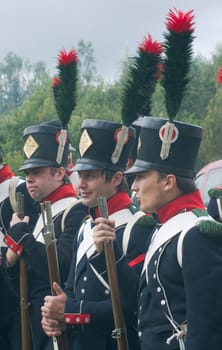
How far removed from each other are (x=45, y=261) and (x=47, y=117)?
5356 centimetres

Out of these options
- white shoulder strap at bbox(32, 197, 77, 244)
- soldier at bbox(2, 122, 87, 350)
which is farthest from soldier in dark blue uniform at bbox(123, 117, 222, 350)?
white shoulder strap at bbox(32, 197, 77, 244)

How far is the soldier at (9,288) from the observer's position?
24.4 ft

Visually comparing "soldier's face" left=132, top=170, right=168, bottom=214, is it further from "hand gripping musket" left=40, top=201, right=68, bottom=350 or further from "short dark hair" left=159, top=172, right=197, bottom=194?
"hand gripping musket" left=40, top=201, right=68, bottom=350

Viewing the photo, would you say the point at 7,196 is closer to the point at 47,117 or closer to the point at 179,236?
the point at 179,236

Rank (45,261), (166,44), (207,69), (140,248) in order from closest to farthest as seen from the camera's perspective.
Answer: (166,44) → (140,248) → (45,261) → (207,69)

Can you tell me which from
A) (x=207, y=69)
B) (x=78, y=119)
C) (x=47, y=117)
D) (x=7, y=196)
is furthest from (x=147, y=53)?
(x=47, y=117)

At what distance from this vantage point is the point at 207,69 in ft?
153

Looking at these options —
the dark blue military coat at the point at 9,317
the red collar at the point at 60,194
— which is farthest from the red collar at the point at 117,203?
the dark blue military coat at the point at 9,317

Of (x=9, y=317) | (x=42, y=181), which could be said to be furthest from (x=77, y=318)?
(x=9, y=317)

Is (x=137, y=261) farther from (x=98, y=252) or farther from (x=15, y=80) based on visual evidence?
(x=15, y=80)

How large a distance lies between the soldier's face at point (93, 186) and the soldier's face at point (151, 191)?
83 cm

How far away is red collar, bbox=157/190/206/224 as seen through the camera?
5.05 meters

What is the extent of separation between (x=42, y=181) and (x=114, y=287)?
1732mm

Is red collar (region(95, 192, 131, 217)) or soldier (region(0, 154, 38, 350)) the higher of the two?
red collar (region(95, 192, 131, 217))
